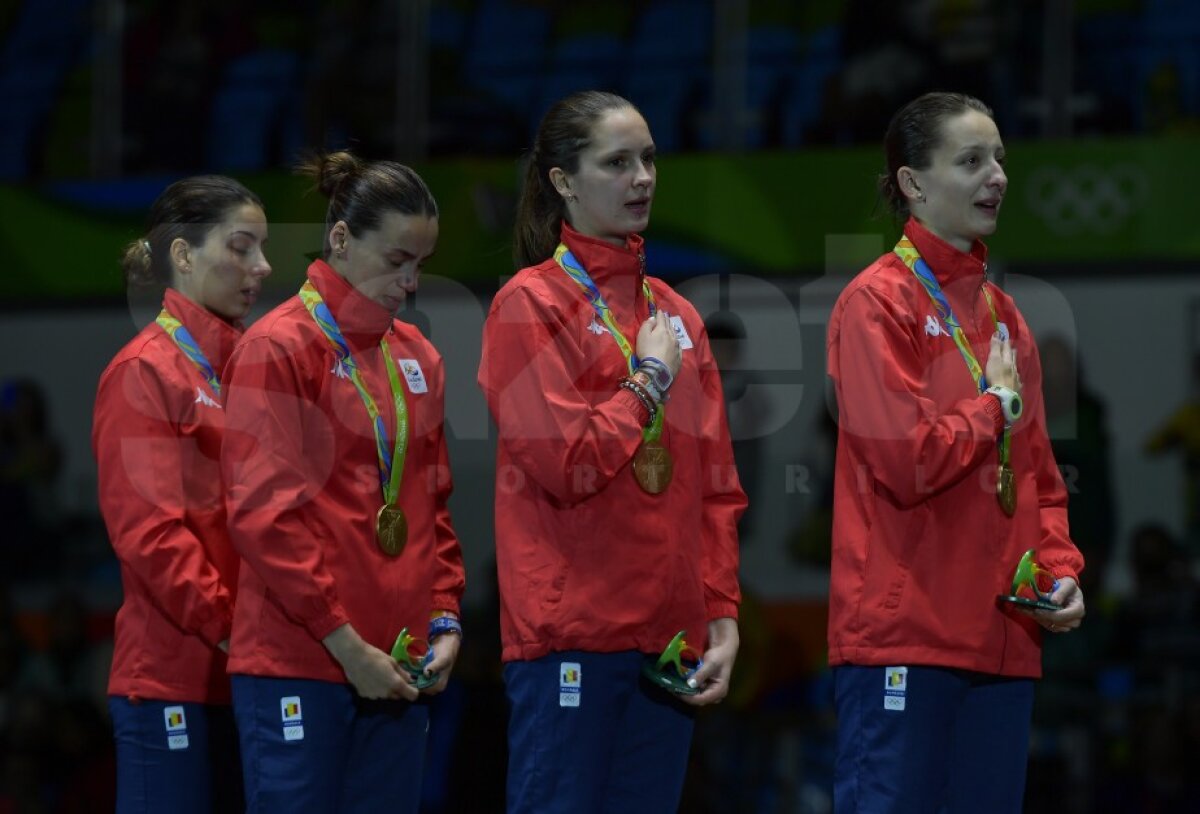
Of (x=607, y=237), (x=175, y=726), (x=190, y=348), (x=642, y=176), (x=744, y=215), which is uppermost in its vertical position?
(x=744, y=215)

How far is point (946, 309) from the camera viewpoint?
3355 mm

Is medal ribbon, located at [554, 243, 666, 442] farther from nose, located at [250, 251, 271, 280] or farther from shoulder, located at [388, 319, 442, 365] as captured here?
nose, located at [250, 251, 271, 280]

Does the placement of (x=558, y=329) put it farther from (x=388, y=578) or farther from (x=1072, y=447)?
(x=1072, y=447)

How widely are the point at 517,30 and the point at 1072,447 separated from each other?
287cm

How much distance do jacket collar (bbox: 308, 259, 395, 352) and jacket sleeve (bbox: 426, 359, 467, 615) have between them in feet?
0.65

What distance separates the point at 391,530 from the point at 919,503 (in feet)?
3.07

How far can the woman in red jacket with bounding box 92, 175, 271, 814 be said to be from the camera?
3.44 metres

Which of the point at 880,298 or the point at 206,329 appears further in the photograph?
the point at 206,329

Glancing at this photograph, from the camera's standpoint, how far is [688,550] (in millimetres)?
3270

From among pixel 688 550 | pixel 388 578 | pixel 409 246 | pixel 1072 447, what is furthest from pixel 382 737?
pixel 1072 447

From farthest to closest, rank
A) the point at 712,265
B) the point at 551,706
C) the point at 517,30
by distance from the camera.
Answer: the point at 517,30
the point at 712,265
the point at 551,706

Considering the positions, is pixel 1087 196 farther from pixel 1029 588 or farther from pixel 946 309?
pixel 1029 588

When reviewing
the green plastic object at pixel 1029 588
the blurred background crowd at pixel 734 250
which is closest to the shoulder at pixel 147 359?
the green plastic object at pixel 1029 588

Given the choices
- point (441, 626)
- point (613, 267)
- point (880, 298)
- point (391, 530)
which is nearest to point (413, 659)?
point (441, 626)
